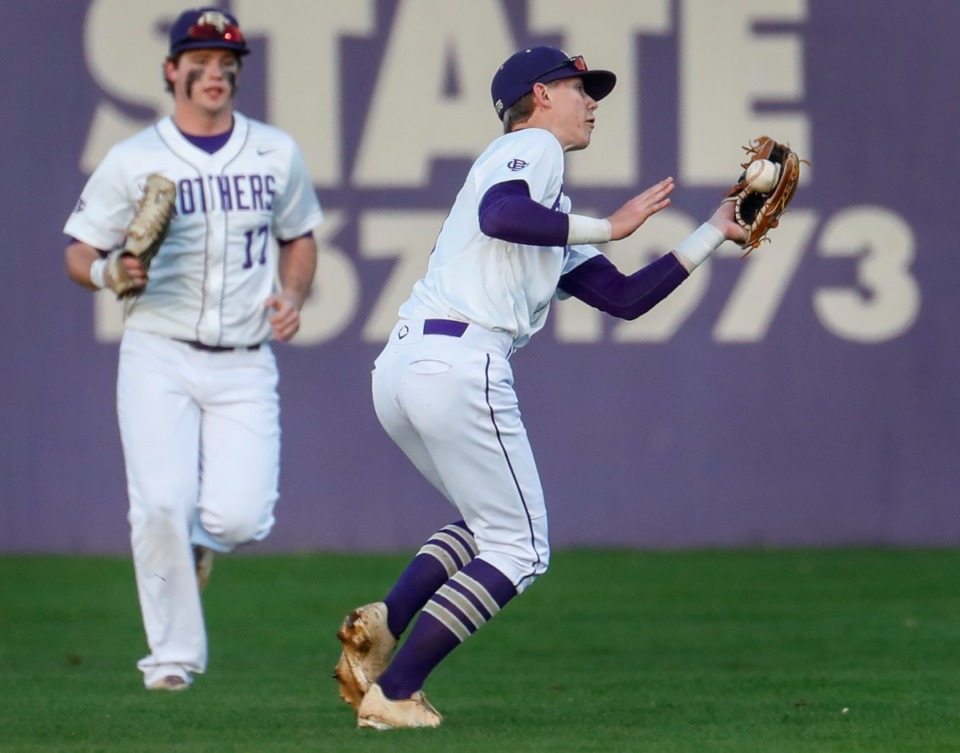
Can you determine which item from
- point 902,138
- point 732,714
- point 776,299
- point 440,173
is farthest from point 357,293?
point 732,714

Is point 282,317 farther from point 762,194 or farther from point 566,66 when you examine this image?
point 762,194

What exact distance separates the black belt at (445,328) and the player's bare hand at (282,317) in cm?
120

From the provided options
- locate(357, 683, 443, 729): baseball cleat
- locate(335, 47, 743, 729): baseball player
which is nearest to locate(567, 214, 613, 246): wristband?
locate(335, 47, 743, 729): baseball player

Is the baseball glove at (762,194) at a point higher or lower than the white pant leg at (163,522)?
higher

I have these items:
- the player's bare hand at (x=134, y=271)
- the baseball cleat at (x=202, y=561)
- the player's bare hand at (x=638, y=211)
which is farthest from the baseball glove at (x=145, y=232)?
the player's bare hand at (x=638, y=211)

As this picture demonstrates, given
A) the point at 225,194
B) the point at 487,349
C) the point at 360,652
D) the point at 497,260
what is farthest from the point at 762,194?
the point at 225,194

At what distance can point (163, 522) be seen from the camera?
5738mm

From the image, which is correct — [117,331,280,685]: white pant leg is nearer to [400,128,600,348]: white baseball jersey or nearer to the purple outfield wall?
[400,128,600,348]: white baseball jersey

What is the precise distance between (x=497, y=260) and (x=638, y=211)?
1.25 feet

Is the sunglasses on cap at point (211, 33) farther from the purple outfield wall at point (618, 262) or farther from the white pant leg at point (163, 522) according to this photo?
the purple outfield wall at point (618, 262)

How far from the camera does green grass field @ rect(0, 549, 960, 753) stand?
183 inches

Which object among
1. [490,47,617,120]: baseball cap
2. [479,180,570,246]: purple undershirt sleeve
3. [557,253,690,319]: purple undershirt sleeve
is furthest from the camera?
[557,253,690,319]: purple undershirt sleeve

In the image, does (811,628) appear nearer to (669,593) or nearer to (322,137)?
(669,593)

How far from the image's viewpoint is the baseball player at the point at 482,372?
4621 mm
